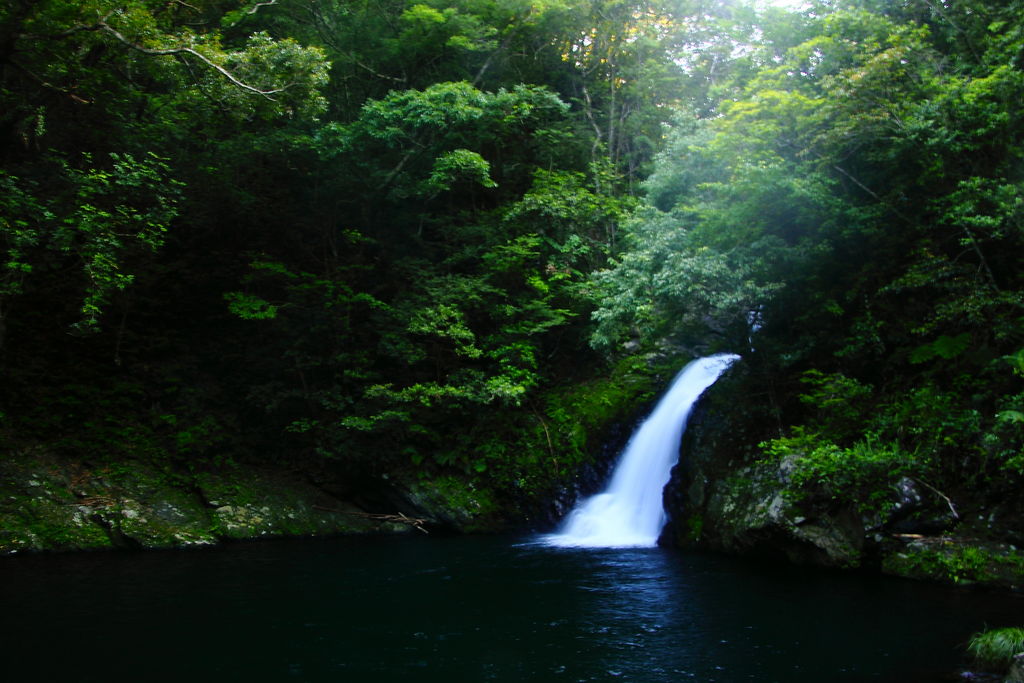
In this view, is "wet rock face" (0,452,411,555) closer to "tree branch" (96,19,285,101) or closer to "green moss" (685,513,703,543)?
"green moss" (685,513,703,543)

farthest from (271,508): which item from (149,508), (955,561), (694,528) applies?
(955,561)

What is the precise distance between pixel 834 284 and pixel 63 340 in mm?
16765

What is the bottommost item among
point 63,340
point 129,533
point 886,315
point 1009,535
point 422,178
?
point 129,533

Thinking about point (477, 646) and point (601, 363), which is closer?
point (477, 646)

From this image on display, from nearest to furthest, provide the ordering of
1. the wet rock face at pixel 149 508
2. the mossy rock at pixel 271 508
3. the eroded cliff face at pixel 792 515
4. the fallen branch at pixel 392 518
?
the eroded cliff face at pixel 792 515
the wet rock face at pixel 149 508
the mossy rock at pixel 271 508
the fallen branch at pixel 392 518

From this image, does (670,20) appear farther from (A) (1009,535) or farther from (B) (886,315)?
(A) (1009,535)

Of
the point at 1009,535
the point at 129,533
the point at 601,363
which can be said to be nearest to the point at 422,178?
A: the point at 601,363

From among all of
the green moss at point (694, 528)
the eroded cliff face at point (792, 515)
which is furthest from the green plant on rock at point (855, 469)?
the green moss at point (694, 528)

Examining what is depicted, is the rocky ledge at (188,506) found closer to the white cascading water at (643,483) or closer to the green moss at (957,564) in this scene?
the white cascading water at (643,483)

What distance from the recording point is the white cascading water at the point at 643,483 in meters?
13.6

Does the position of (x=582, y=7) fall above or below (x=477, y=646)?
above

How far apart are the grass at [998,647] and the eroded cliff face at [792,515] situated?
2910 mm

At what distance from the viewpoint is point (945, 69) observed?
11180 mm

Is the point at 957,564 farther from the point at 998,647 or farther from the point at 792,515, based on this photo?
the point at 998,647
